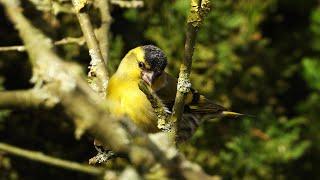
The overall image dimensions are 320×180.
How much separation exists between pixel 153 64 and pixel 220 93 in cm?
120

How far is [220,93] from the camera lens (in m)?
4.25

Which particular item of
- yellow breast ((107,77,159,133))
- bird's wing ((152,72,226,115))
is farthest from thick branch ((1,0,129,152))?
bird's wing ((152,72,226,115))

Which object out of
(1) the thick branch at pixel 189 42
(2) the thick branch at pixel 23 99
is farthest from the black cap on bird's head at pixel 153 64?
(2) the thick branch at pixel 23 99

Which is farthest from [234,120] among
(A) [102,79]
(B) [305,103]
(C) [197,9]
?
(C) [197,9]

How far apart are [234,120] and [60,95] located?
11.5 ft

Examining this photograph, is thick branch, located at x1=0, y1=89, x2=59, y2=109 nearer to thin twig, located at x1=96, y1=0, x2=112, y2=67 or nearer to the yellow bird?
the yellow bird

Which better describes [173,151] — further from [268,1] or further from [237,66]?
[268,1]

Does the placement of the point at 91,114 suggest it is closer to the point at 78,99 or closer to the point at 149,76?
the point at 78,99

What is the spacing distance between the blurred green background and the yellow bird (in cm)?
49

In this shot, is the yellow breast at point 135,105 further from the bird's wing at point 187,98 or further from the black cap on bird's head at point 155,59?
the black cap on bird's head at point 155,59

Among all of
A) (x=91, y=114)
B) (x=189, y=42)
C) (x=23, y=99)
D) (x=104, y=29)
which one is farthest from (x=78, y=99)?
(x=104, y=29)

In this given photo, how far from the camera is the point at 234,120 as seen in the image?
169 inches

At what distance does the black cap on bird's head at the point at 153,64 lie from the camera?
3.12 metres

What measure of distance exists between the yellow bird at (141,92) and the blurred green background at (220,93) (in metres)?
0.49
